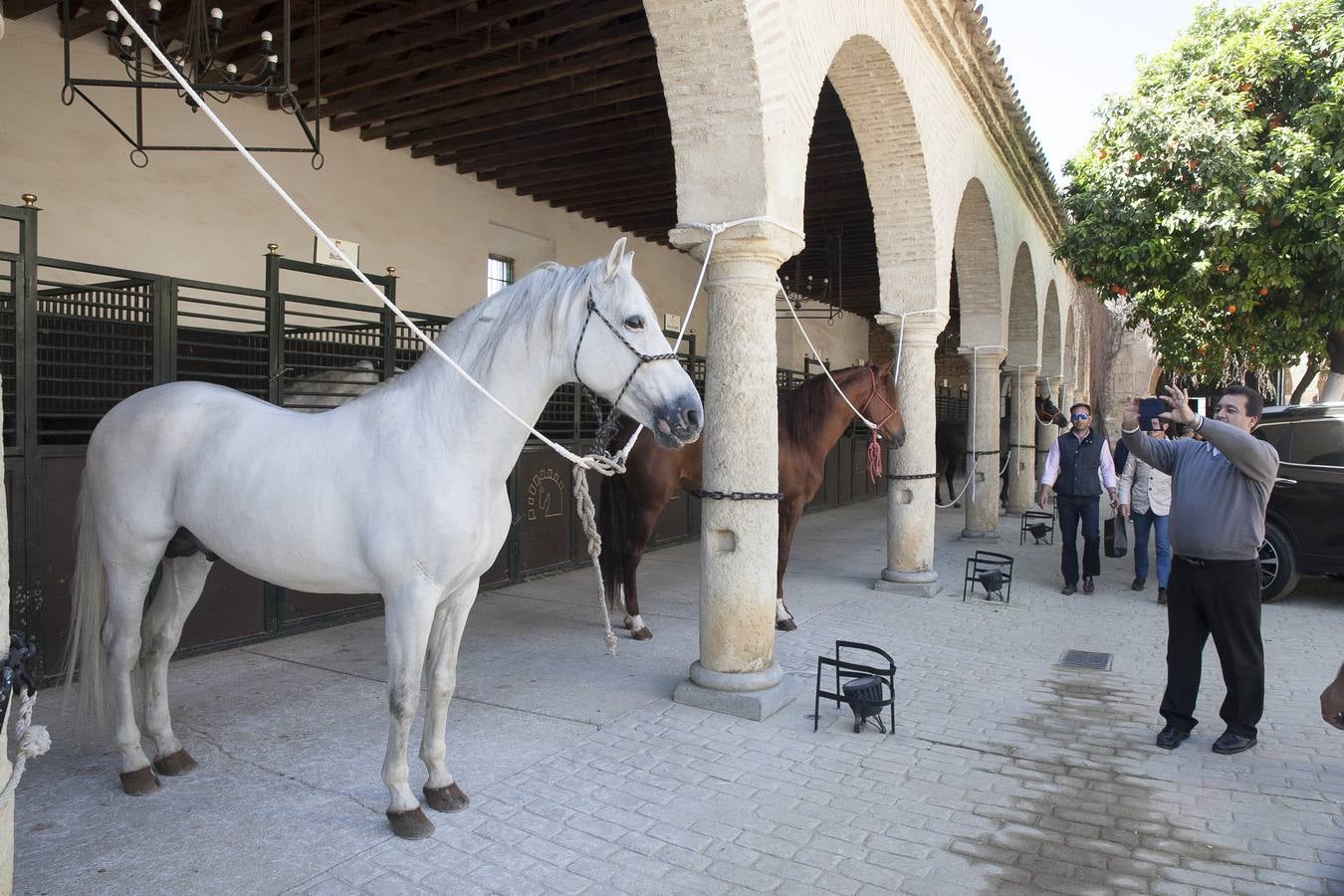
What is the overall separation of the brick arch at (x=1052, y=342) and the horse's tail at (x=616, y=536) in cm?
1253

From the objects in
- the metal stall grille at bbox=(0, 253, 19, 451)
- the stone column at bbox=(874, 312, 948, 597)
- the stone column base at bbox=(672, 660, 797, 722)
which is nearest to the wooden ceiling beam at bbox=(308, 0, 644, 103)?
the stone column at bbox=(874, 312, 948, 597)

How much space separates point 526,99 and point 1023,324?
30.0 ft

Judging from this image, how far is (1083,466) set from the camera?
25.6 ft

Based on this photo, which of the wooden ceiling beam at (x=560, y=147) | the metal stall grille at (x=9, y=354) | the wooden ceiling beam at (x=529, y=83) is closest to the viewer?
the metal stall grille at (x=9, y=354)

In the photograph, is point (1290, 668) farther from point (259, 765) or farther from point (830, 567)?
point (259, 765)

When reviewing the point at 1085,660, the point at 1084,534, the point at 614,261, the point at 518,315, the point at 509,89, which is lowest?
the point at 1085,660

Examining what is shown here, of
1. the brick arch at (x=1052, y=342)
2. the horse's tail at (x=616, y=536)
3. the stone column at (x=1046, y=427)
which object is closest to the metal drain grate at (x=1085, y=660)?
the horse's tail at (x=616, y=536)

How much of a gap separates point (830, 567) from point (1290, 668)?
162 inches

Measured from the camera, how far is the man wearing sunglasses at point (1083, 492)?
774 cm

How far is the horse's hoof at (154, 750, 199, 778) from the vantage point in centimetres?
340

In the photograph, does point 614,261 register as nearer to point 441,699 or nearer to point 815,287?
point 441,699

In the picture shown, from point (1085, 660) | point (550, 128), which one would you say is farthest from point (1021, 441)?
point (550, 128)

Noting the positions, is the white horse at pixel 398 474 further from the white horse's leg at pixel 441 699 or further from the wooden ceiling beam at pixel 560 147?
the wooden ceiling beam at pixel 560 147

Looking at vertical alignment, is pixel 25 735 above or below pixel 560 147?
below
